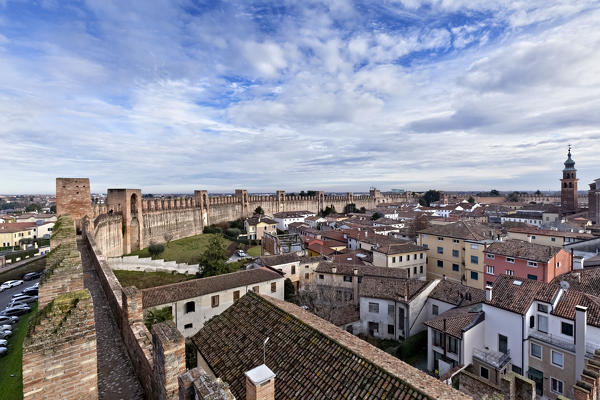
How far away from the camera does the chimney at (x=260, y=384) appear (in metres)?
4.26

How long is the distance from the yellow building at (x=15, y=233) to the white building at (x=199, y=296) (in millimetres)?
49034

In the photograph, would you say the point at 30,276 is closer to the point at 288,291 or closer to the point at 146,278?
the point at 146,278

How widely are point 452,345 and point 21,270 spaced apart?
1737 inches

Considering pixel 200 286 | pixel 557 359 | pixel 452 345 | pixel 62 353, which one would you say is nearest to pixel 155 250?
pixel 200 286

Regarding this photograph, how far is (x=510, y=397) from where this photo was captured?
391 inches

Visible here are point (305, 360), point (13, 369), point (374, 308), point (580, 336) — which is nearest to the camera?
point (305, 360)

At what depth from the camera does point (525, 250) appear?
872 inches

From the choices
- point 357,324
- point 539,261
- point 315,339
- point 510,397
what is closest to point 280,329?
point 315,339

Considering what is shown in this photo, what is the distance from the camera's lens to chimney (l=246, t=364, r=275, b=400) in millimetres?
4262

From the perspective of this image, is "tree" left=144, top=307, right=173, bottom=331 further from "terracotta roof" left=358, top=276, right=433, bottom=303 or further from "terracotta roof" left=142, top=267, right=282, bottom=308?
"terracotta roof" left=358, top=276, right=433, bottom=303

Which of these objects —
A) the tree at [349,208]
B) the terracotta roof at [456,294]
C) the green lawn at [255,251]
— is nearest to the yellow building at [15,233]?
the green lawn at [255,251]

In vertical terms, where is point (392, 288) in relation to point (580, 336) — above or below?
below

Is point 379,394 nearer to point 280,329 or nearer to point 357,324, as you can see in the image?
point 280,329

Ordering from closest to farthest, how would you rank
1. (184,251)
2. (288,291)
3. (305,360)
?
(305,360) < (288,291) < (184,251)
